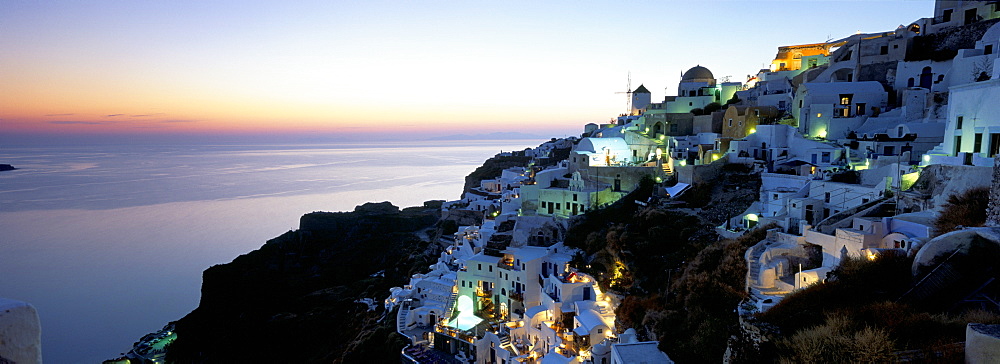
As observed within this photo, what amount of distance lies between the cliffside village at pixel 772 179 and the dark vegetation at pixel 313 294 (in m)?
4.78

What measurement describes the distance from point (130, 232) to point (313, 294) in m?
32.7

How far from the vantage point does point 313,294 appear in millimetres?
39938

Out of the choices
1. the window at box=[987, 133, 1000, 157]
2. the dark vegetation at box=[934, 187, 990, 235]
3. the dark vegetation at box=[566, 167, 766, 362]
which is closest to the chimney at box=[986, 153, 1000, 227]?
the dark vegetation at box=[934, 187, 990, 235]

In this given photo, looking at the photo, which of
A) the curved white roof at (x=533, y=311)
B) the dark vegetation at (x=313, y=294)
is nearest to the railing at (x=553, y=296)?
the curved white roof at (x=533, y=311)

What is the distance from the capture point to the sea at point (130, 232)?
37.2 meters

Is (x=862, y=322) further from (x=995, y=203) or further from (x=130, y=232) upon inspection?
(x=130, y=232)

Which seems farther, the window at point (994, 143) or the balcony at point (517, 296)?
the balcony at point (517, 296)

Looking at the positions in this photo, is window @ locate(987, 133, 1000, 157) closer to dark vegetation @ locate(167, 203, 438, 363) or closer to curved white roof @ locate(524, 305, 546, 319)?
curved white roof @ locate(524, 305, 546, 319)

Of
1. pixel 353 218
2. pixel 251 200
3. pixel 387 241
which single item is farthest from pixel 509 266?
pixel 251 200

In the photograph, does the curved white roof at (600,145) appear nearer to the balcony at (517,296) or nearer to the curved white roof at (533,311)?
the balcony at (517,296)

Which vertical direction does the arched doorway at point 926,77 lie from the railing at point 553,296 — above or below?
above

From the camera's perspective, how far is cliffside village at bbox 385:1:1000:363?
42.5ft

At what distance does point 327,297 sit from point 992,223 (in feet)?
125

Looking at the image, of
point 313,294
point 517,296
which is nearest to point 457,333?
point 517,296
